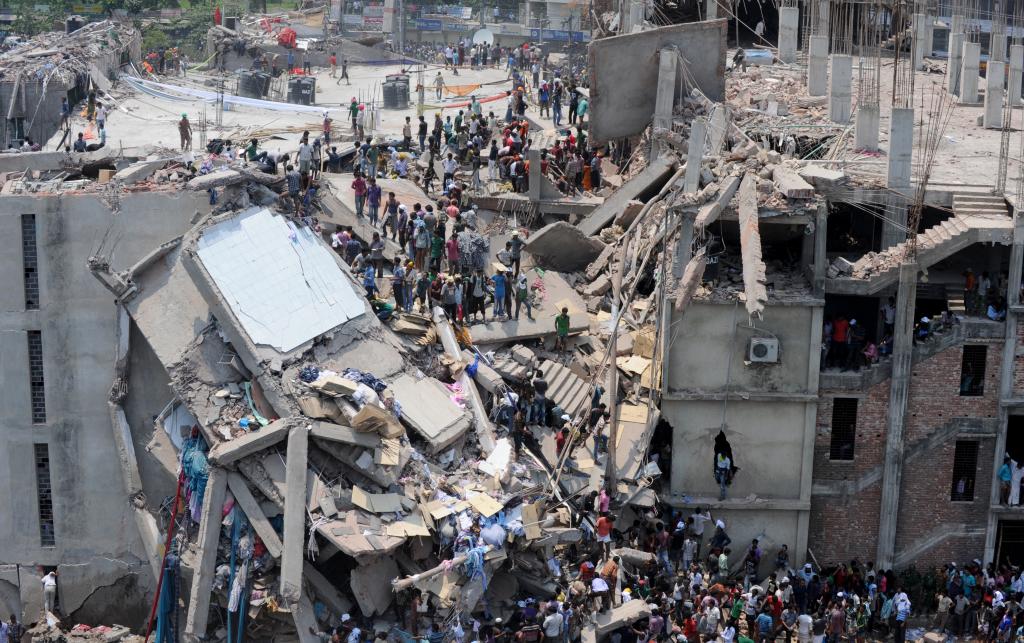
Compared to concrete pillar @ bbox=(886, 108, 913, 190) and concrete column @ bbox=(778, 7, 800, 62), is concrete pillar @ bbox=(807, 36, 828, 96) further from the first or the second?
concrete pillar @ bbox=(886, 108, 913, 190)

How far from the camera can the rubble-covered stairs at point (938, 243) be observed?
37.2m

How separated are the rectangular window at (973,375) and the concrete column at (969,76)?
16.2 metres

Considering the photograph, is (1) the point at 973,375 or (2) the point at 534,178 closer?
(1) the point at 973,375

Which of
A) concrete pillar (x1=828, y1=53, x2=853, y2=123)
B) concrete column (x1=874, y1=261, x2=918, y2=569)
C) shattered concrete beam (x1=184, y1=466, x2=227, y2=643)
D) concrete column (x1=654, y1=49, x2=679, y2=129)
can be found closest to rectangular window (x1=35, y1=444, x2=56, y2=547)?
shattered concrete beam (x1=184, y1=466, x2=227, y2=643)

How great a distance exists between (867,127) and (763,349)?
730cm

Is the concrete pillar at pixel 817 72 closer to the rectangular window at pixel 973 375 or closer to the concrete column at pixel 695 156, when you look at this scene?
the concrete column at pixel 695 156

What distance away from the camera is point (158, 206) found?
1501 inches

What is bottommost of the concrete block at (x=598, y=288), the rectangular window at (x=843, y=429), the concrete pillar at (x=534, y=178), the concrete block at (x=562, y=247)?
the rectangular window at (x=843, y=429)

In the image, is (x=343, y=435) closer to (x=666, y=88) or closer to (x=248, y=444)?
(x=248, y=444)

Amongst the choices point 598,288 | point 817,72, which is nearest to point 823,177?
point 598,288

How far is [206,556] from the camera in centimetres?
3341

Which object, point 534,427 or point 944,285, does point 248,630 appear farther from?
point 944,285

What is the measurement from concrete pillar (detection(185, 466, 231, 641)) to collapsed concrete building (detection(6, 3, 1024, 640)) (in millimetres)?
496

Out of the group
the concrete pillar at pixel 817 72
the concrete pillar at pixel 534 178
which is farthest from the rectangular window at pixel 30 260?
the concrete pillar at pixel 817 72
